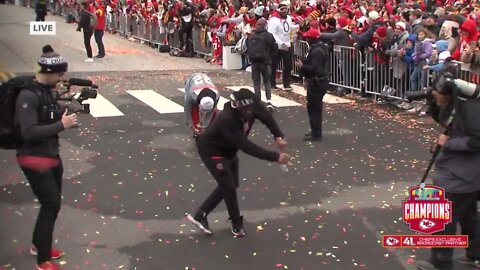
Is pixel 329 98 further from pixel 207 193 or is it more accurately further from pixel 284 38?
pixel 207 193

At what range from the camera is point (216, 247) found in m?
5.61

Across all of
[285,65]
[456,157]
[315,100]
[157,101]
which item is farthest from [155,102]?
[456,157]

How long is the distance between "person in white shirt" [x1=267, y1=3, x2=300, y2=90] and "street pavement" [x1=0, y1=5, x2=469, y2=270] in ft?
8.89

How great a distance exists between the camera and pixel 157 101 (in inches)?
520

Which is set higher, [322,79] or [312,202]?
[322,79]

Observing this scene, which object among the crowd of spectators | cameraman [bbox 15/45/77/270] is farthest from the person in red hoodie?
cameraman [bbox 15/45/77/270]

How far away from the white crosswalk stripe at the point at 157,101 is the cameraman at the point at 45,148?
278 inches

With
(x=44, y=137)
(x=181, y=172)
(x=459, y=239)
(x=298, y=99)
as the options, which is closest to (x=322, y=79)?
(x=181, y=172)

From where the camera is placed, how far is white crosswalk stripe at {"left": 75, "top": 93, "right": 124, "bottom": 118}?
38.8 ft

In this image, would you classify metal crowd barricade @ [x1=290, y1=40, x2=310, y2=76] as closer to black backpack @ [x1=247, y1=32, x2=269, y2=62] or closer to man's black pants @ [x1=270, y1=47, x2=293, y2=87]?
man's black pants @ [x1=270, y1=47, x2=293, y2=87]

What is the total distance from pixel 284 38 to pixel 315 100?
5.26 m

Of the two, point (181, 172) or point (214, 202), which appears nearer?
point (214, 202)

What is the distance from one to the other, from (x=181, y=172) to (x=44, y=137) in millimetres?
3403

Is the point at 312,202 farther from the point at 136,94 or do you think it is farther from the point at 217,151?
the point at 136,94
